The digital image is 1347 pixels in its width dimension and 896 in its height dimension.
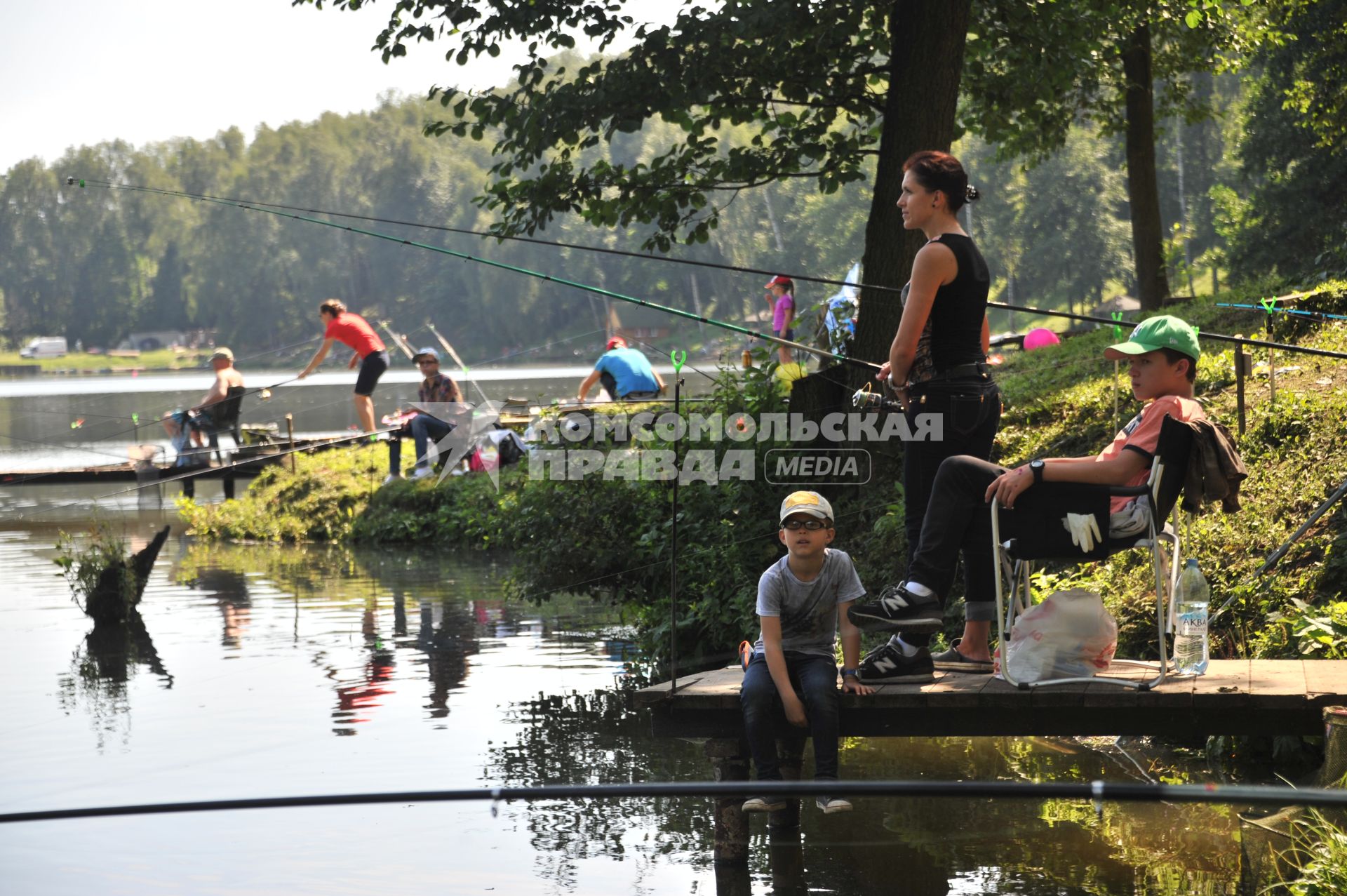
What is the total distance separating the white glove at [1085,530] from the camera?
5.41m

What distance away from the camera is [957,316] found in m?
5.68

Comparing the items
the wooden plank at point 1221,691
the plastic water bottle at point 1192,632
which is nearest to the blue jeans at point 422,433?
the plastic water bottle at point 1192,632

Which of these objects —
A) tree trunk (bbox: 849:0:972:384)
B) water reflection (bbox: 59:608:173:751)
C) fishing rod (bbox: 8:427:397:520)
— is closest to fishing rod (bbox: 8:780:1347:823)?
water reflection (bbox: 59:608:173:751)

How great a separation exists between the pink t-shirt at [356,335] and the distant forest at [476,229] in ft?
54.7

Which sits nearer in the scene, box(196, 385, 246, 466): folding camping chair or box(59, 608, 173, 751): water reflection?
box(59, 608, 173, 751): water reflection

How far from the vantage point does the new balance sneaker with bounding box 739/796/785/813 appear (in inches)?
231

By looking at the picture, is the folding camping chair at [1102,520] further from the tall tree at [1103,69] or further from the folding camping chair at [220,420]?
the folding camping chair at [220,420]

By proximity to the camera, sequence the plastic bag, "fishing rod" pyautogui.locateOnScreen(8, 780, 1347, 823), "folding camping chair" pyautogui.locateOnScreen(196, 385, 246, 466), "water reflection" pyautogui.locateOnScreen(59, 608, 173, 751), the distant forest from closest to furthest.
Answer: "fishing rod" pyautogui.locateOnScreen(8, 780, 1347, 823), the plastic bag, "water reflection" pyautogui.locateOnScreen(59, 608, 173, 751), "folding camping chair" pyautogui.locateOnScreen(196, 385, 246, 466), the distant forest

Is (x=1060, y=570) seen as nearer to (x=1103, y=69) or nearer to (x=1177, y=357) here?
(x=1177, y=357)

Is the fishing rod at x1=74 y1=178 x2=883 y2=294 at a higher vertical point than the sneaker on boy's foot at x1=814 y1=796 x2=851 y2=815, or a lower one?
higher

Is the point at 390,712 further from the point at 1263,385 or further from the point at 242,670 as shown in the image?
the point at 1263,385

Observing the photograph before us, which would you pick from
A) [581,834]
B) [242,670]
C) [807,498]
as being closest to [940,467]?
[807,498]

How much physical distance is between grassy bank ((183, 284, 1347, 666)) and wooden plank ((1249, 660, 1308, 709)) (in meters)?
0.81

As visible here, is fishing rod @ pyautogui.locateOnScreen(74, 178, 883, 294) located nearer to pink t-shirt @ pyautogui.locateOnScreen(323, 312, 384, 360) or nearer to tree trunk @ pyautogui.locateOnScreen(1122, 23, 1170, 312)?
pink t-shirt @ pyautogui.locateOnScreen(323, 312, 384, 360)
